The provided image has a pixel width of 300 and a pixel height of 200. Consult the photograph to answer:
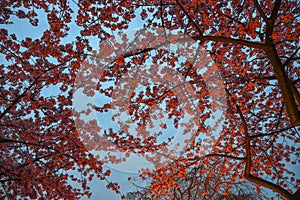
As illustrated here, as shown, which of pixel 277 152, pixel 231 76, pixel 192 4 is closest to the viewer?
pixel 192 4

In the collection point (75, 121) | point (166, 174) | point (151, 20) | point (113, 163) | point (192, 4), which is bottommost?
point (166, 174)

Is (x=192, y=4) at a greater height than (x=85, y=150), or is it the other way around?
(x=192, y=4)

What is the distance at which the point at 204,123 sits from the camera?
5770 millimetres

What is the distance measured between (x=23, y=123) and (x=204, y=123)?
4.95 metres

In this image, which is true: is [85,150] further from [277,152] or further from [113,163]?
[277,152]

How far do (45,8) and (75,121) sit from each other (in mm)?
2957

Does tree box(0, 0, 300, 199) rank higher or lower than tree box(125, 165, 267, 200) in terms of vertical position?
higher

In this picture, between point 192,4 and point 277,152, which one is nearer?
point 192,4

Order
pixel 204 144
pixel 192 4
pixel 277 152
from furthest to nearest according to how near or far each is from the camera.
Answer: pixel 277 152 < pixel 204 144 < pixel 192 4

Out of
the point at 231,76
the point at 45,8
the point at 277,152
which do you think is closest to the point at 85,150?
the point at 45,8

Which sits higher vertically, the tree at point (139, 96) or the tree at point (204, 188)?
the tree at point (139, 96)

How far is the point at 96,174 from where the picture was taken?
6371 mm

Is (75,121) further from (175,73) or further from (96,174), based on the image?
(175,73)

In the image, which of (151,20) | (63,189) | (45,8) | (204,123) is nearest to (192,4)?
(151,20)
